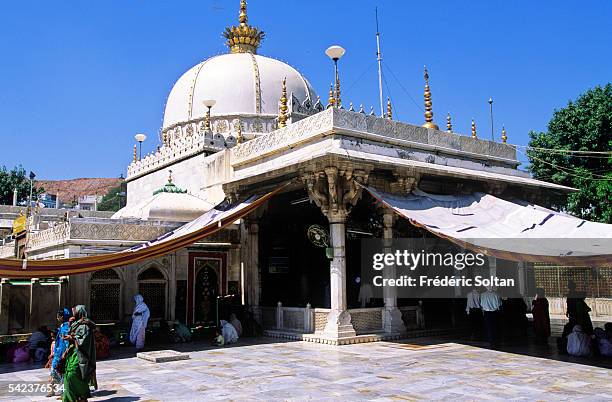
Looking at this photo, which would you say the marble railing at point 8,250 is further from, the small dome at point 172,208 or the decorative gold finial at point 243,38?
the decorative gold finial at point 243,38

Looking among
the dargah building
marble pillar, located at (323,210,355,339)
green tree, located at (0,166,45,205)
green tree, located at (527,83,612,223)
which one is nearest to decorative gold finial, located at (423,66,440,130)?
the dargah building

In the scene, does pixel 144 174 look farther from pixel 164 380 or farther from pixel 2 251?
pixel 164 380

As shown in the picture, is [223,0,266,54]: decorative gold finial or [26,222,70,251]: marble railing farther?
[223,0,266,54]: decorative gold finial

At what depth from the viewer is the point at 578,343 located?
1033 cm

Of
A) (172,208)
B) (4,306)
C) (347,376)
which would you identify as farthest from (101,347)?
(172,208)

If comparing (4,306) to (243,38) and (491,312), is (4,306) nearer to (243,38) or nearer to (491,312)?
(491,312)

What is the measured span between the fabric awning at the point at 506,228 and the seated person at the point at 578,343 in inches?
70.8

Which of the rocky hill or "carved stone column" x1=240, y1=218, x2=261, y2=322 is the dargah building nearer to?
"carved stone column" x1=240, y1=218, x2=261, y2=322

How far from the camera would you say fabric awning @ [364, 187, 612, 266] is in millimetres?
9359

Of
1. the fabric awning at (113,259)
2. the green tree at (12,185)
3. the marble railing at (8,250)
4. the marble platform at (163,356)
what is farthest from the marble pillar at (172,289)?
the green tree at (12,185)

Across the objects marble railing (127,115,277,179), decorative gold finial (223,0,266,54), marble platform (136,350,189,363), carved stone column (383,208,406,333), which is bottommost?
marble platform (136,350,189,363)

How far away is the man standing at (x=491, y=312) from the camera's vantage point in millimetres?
11719

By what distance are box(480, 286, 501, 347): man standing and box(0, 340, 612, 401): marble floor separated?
623 millimetres

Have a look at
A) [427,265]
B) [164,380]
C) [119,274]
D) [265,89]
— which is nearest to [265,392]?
[164,380]
